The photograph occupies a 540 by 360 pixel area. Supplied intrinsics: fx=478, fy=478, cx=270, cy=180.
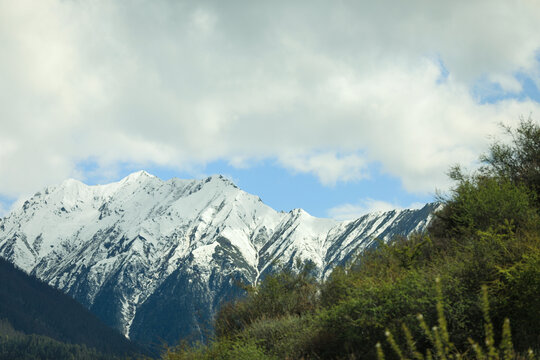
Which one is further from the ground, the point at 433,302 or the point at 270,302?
the point at 270,302

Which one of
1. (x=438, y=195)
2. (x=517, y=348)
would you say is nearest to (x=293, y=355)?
(x=517, y=348)

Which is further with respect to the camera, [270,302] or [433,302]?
[270,302]

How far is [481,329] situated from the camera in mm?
19531

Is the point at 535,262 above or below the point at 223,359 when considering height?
above

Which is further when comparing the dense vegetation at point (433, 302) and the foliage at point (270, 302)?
the foliage at point (270, 302)

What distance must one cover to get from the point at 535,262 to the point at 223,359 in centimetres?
1499

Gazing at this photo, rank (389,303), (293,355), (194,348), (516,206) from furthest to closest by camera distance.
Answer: (516,206), (194,348), (293,355), (389,303)

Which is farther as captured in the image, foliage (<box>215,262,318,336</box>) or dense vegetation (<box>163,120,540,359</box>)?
foliage (<box>215,262,318,336</box>)

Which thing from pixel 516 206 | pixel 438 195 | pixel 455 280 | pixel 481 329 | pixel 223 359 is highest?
pixel 438 195

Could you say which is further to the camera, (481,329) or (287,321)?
(287,321)

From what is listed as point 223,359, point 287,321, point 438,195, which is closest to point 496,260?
point 287,321

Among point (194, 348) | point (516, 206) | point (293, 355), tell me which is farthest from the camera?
point (516, 206)

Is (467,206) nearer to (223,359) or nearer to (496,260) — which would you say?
(496,260)

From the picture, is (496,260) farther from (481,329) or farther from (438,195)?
(438,195)
